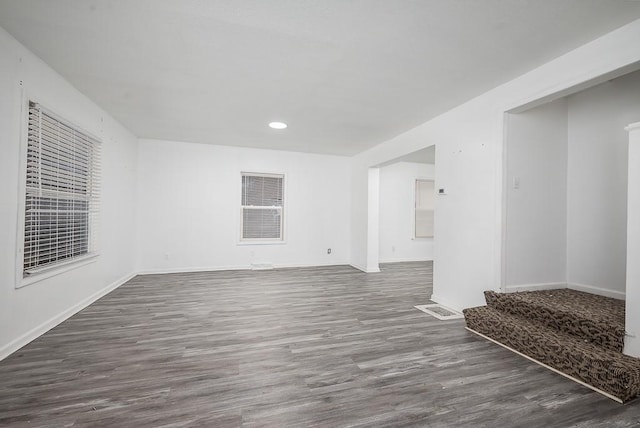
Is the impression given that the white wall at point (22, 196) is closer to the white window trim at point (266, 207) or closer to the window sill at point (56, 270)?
the window sill at point (56, 270)

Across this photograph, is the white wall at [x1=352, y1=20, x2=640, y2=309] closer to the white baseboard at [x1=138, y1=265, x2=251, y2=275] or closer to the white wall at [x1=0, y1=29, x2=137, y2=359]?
the white baseboard at [x1=138, y1=265, x2=251, y2=275]

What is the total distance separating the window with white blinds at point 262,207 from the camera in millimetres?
5973

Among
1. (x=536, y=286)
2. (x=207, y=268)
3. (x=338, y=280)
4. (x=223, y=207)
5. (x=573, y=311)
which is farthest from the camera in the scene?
(x=223, y=207)

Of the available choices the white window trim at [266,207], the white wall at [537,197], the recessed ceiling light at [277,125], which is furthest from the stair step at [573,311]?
the white window trim at [266,207]

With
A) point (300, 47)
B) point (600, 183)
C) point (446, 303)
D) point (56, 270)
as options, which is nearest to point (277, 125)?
point (300, 47)

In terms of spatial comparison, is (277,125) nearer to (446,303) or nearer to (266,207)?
(266,207)

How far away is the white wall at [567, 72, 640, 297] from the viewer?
2.87 metres

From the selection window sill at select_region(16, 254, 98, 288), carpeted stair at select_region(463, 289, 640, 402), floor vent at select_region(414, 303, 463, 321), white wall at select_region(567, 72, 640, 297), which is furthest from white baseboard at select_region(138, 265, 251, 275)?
white wall at select_region(567, 72, 640, 297)

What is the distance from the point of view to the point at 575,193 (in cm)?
315

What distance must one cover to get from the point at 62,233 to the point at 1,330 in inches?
46.0

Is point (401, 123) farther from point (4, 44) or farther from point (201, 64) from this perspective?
point (4, 44)

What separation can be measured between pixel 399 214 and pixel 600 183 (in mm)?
4216

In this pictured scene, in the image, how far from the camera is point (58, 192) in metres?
2.91

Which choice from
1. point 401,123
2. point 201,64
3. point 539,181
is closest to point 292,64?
point 201,64
